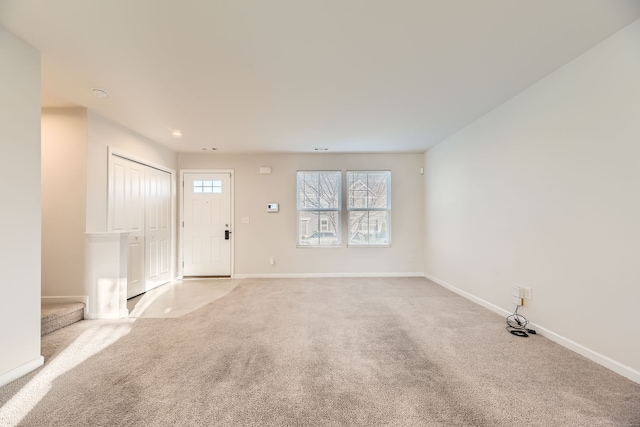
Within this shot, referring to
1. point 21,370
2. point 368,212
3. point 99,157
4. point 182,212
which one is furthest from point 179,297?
point 368,212

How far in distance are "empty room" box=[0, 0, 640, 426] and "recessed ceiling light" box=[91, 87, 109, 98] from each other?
0.03 m

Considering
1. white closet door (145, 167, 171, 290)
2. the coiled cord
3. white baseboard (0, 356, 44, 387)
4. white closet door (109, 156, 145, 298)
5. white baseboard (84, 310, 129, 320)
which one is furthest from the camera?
white closet door (145, 167, 171, 290)

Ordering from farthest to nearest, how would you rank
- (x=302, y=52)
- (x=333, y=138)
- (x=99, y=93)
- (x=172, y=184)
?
(x=172, y=184) → (x=333, y=138) → (x=99, y=93) → (x=302, y=52)

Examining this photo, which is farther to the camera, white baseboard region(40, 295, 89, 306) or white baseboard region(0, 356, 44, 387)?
white baseboard region(40, 295, 89, 306)

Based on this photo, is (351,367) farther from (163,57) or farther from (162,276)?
(162,276)

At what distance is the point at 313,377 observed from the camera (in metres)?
1.84

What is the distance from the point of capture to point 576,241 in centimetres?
216

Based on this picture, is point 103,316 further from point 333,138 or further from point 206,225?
point 333,138

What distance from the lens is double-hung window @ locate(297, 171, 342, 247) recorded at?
5.10m

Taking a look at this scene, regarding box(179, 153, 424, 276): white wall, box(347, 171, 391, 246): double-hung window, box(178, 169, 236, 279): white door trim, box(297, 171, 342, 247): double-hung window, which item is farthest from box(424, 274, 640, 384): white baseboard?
box(178, 169, 236, 279): white door trim

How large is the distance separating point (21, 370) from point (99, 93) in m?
2.52

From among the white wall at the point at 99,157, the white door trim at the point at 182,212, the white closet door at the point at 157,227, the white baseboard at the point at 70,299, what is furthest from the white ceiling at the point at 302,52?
the white baseboard at the point at 70,299

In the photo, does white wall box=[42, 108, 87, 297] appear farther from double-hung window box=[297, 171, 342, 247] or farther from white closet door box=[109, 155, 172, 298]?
double-hung window box=[297, 171, 342, 247]

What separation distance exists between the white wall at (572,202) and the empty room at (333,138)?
2 cm
